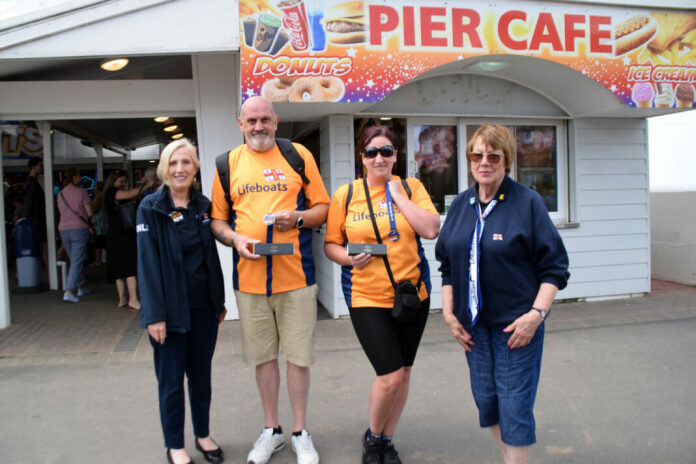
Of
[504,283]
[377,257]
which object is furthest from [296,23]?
[504,283]

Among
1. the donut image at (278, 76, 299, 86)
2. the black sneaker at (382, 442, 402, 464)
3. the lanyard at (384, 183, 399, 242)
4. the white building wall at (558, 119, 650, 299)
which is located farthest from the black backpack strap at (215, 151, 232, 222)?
the white building wall at (558, 119, 650, 299)

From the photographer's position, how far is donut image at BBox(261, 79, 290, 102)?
543 cm

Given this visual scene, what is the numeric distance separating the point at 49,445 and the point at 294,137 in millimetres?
6003

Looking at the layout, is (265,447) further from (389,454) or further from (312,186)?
(312,186)

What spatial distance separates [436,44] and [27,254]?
7.11 m

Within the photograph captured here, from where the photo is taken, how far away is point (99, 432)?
380cm

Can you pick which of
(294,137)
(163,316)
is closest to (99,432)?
(163,316)

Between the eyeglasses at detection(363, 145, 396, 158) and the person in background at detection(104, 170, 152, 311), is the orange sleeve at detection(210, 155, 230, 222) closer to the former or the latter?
→ the eyeglasses at detection(363, 145, 396, 158)

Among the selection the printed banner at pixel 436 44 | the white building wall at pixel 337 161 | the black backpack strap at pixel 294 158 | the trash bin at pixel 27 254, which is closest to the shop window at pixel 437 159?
the white building wall at pixel 337 161

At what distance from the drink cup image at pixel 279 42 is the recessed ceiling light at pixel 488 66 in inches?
90.6

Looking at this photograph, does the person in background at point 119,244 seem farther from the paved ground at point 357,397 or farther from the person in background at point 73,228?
the paved ground at point 357,397

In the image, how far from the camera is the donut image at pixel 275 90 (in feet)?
17.8

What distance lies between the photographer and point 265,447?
334cm

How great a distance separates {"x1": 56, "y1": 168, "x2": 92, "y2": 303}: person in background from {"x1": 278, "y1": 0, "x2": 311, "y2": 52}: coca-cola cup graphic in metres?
4.70
